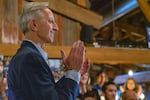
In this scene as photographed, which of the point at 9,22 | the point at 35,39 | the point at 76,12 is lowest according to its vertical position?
the point at 35,39

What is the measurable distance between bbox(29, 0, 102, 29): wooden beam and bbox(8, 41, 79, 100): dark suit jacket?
2.49 metres

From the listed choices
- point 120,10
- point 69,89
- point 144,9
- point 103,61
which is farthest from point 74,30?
point 69,89

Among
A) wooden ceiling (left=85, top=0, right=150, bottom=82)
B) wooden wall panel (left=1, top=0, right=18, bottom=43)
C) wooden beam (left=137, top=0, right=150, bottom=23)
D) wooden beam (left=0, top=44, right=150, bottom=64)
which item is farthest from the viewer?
wooden beam (left=137, top=0, right=150, bottom=23)

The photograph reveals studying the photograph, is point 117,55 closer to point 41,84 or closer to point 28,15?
point 28,15

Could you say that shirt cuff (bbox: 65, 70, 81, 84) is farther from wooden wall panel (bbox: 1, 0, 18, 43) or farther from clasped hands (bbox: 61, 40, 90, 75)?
wooden wall panel (bbox: 1, 0, 18, 43)

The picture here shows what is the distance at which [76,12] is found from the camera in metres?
3.96

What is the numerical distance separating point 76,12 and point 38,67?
106 inches

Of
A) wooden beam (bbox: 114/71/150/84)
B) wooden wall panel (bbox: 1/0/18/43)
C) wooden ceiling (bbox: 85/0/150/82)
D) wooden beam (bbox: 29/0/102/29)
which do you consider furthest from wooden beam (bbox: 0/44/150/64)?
wooden beam (bbox: 114/71/150/84)

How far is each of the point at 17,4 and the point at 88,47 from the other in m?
0.88

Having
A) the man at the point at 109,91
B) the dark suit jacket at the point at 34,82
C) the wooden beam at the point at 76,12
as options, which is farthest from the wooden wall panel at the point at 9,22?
the dark suit jacket at the point at 34,82

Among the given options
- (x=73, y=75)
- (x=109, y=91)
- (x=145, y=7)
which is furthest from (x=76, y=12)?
(x=73, y=75)

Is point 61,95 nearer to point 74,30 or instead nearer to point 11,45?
point 11,45

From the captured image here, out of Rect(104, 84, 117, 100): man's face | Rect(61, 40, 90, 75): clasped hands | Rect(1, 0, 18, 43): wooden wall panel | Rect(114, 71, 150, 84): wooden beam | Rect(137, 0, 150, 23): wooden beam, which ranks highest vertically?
Rect(137, 0, 150, 23): wooden beam

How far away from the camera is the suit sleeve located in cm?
128
